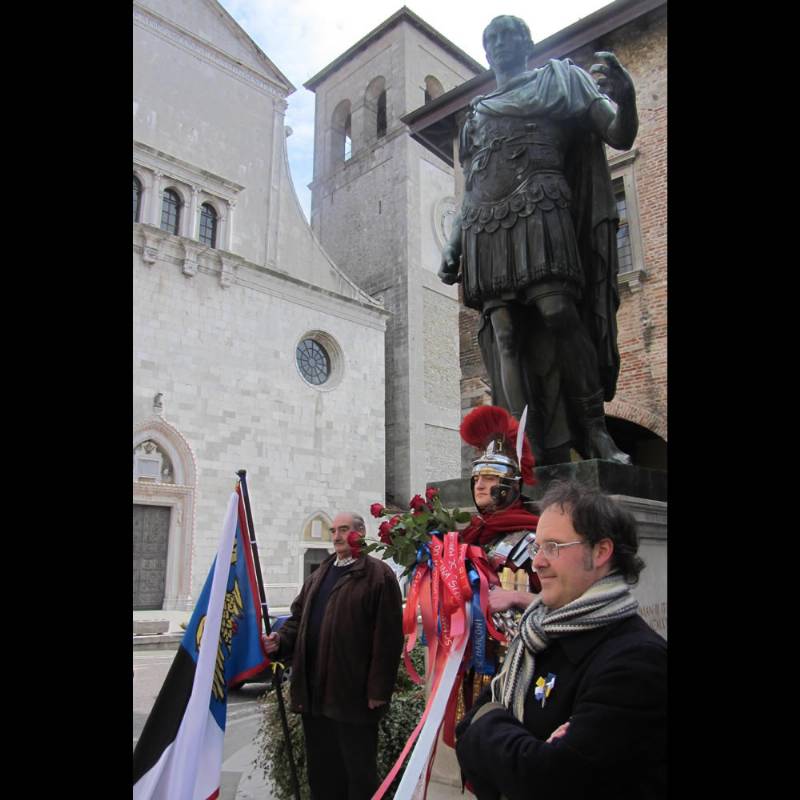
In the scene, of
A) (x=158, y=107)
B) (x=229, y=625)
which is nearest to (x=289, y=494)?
(x=158, y=107)

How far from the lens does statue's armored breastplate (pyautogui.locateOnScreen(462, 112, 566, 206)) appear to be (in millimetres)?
3771

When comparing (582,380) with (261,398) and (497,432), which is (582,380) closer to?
(497,432)

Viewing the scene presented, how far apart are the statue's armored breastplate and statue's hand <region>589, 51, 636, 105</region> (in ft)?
0.93

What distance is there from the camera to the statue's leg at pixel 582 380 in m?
3.75

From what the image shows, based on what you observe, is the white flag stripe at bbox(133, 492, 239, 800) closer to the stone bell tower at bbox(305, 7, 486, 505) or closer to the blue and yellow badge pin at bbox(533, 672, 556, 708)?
the blue and yellow badge pin at bbox(533, 672, 556, 708)

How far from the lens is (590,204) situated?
12.8 feet

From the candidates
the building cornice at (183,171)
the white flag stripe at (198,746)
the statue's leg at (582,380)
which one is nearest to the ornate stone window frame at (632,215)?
the statue's leg at (582,380)

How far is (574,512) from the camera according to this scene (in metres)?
1.86

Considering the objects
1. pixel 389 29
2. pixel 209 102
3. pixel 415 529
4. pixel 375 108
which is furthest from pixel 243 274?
pixel 415 529

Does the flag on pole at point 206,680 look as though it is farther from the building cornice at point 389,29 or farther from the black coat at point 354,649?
the building cornice at point 389,29

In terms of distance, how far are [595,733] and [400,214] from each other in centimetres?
2964
